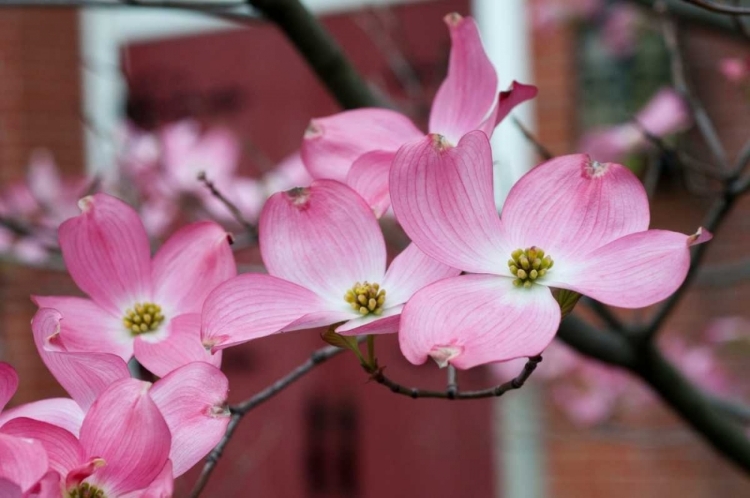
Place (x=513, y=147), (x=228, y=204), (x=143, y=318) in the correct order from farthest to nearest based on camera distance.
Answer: (x=513, y=147), (x=228, y=204), (x=143, y=318)

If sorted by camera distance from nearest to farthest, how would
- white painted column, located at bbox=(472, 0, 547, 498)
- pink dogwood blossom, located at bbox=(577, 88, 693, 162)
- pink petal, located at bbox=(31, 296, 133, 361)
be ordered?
1. pink petal, located at bbox=(31, 296, 133, 361)
2. pink dogwood blossom, located at bbox=(577, 88, 693, 162)
3. white painted column, located at bbox=(472, 0, 547, 498)

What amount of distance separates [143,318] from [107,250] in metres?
0.04

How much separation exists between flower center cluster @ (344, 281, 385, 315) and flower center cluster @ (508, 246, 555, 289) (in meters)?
0.06

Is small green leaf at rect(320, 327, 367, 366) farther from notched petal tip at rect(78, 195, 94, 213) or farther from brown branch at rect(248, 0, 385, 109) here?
brown branch at rect(248, 0, 385, 109)

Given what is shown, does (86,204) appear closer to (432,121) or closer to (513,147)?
(432,121)

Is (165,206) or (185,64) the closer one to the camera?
(165,206)

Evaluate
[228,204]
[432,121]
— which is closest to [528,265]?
[432,121]

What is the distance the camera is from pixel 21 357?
99.0 inches

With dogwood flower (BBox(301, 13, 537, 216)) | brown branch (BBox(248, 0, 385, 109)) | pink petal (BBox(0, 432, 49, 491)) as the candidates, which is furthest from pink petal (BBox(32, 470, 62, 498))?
brown branch (BBox(248, 0, 385, 109))

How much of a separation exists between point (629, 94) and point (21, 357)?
1735 mm

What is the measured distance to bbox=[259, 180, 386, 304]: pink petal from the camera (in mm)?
398

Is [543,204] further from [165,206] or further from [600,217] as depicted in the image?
[165,206]

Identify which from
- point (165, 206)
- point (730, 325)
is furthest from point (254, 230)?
point (730, 325)

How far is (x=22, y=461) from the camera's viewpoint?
31 cm
